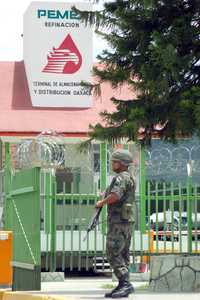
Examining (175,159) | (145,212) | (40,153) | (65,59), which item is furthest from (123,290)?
(65,59)

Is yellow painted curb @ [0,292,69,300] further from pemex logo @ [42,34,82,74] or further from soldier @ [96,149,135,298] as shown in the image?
pemex logo @ [42,34,82,74]

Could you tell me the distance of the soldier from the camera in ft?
36.2

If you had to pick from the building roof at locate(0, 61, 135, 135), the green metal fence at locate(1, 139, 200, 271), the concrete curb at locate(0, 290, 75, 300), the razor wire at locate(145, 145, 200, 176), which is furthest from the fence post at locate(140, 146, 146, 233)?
the concrete curb at locate(0, 290, 75, 300)

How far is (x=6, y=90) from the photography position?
2405cm

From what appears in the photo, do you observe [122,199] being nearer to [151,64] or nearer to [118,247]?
[118,247]

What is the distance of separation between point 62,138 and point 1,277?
697 centimetres

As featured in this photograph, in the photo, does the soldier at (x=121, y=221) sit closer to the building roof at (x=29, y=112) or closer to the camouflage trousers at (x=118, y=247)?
the camouflage trousers at (x=118, y=247)

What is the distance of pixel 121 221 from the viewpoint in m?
11.1

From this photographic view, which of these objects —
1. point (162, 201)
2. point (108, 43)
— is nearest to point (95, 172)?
point (162, 201)

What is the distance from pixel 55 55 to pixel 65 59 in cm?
28

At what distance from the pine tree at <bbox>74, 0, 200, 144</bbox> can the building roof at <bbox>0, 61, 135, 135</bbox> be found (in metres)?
8.69

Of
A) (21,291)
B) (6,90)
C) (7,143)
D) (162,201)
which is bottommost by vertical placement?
(21,291)

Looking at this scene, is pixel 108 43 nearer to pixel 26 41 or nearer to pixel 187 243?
pixel 187 243

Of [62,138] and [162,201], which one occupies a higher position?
[62,138]
